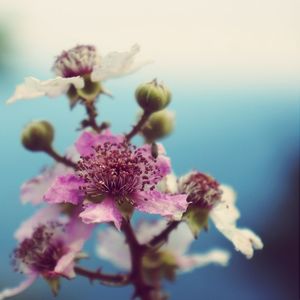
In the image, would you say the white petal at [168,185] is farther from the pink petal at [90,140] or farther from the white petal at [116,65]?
the white petal at [116,65]

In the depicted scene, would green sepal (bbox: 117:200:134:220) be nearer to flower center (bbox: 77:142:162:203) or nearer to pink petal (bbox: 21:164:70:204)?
flower center (bbox: 77:142:162:203)

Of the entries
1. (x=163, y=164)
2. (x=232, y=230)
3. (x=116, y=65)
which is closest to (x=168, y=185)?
(x=163, y=164)

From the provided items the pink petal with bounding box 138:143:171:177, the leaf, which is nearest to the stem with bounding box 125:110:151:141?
the pink petal with bounding box 138:143:171:177

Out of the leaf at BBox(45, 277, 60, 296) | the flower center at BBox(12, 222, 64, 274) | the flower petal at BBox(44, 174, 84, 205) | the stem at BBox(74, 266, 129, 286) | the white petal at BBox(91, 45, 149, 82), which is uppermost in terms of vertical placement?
the white petal at BBox(91, 45, 149, 82)

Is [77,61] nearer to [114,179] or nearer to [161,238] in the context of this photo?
[114,179]

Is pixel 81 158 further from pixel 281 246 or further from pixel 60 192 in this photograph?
pixel 281 246

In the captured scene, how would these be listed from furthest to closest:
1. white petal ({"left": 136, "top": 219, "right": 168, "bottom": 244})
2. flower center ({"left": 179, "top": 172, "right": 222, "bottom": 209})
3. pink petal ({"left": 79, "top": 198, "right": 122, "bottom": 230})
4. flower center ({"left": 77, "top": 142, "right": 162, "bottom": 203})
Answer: white petal ({"left": 136, "top": 219, "right": 168, "bottom": 244}), flower center ({"left": 179, "top": 172, "right": 222, "bottom": 209}), flower center ({"left": 77, "top": 142, "right": 162, "bottom": 203}), pink petal ({"left": 79, "top": 198, "right": 122, "bottom": 230})
